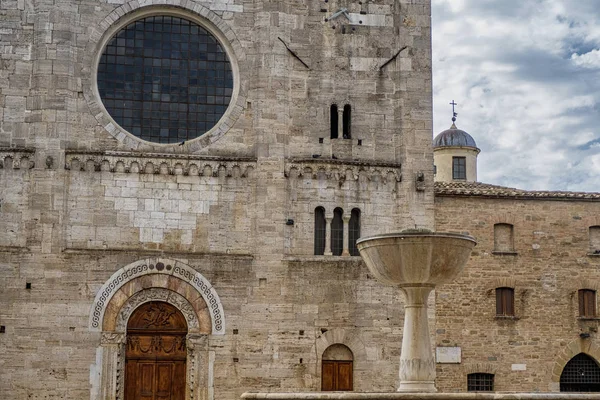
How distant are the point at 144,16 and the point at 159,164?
3.77 metres

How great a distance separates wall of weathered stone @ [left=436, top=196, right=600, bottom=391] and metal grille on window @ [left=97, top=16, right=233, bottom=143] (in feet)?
20.3

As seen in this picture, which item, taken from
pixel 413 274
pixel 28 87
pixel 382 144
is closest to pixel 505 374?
pixel 382 144

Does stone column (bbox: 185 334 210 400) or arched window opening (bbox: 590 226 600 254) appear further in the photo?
arched window opening (bbox: 590 226 600 254)

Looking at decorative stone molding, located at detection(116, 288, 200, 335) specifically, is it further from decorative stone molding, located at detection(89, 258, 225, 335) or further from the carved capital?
the carved capital

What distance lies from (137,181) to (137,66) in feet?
9.65

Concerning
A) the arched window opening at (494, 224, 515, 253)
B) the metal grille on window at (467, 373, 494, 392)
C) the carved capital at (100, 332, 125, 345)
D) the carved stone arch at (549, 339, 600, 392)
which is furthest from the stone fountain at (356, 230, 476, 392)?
the carved stone arch at (549, 339, 600, 392)

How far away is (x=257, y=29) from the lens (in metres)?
23.7

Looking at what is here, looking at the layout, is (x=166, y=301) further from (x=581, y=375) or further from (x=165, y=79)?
(x=581, y=375)

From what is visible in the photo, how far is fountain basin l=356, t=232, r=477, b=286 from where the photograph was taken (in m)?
15.1

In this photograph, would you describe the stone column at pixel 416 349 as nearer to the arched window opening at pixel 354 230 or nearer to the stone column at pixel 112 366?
the arched window opening at pixel 354 230

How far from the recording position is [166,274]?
22.4 metres

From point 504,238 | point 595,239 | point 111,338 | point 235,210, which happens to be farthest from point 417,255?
point 595,239

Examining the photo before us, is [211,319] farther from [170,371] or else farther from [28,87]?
[28,87]

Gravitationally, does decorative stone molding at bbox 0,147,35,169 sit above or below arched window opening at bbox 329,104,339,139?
below
